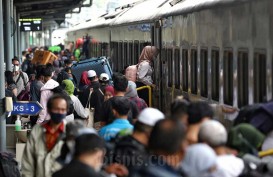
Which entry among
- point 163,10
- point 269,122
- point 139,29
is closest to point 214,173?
point 269,122

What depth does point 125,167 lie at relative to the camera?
698 centimetres

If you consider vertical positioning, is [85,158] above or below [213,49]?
below

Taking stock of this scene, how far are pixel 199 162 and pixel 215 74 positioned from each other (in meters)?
5.97

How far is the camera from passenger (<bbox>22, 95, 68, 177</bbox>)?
818 centimetres

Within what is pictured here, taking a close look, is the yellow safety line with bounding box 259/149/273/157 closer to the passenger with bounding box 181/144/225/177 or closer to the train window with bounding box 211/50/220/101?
the passenger with bounding box 181/144/225/177

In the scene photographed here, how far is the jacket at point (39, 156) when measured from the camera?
26.8 ft

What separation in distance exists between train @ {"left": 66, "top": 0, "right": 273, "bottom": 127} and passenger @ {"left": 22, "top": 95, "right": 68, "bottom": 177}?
78.5 inches

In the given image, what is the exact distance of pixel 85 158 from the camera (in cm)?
638

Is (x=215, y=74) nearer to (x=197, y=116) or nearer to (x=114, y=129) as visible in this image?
(x=114, y=129)

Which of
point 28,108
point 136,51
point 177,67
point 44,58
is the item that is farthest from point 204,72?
point 44,58

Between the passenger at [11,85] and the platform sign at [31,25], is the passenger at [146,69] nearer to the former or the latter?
the passenger at [11,85]

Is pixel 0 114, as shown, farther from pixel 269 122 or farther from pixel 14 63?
pixel 14 63

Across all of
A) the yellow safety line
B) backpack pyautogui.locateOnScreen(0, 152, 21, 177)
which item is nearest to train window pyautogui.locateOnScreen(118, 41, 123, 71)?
backpack pyautogui.locateOnScreen(0, 152, 21, 177)

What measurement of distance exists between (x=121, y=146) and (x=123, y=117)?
5.65 ft
